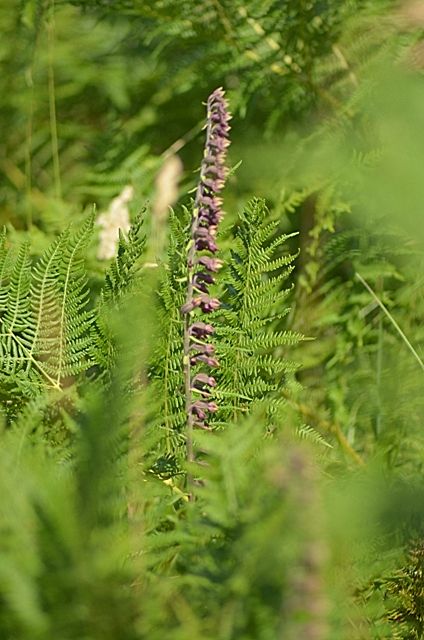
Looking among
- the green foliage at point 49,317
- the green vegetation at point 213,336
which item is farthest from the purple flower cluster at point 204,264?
the green foliage at point 49,317

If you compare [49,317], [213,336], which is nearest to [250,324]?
[213,336]

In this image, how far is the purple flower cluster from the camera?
86 centimetres

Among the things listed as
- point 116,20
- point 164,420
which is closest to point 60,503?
point 164,420

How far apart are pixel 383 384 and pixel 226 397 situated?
1.16 ft

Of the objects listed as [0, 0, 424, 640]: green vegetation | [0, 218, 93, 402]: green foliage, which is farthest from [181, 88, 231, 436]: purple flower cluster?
[0, 218, 93, 402]: green foliage

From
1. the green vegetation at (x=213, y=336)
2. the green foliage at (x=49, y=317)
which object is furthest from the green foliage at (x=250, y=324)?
the green foliage at (x=49, y=317)

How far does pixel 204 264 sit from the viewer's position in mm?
867

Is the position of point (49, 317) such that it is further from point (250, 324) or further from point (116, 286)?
point (250, 324)

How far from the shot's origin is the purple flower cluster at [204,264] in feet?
2.83

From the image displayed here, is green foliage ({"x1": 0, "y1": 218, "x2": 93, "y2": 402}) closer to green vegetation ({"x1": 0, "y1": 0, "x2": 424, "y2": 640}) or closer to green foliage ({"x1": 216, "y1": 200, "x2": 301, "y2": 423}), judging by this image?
green vegetation ({"x1": 0, "y1": 0, "x2": 424, "y2": 640})

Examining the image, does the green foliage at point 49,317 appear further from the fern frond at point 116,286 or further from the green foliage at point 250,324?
the green foliage at point 250,324

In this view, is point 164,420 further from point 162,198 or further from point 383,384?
point 162,198

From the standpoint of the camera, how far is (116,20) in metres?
2.04

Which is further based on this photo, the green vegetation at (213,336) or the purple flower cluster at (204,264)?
the purple flower cluster at (204,264)
